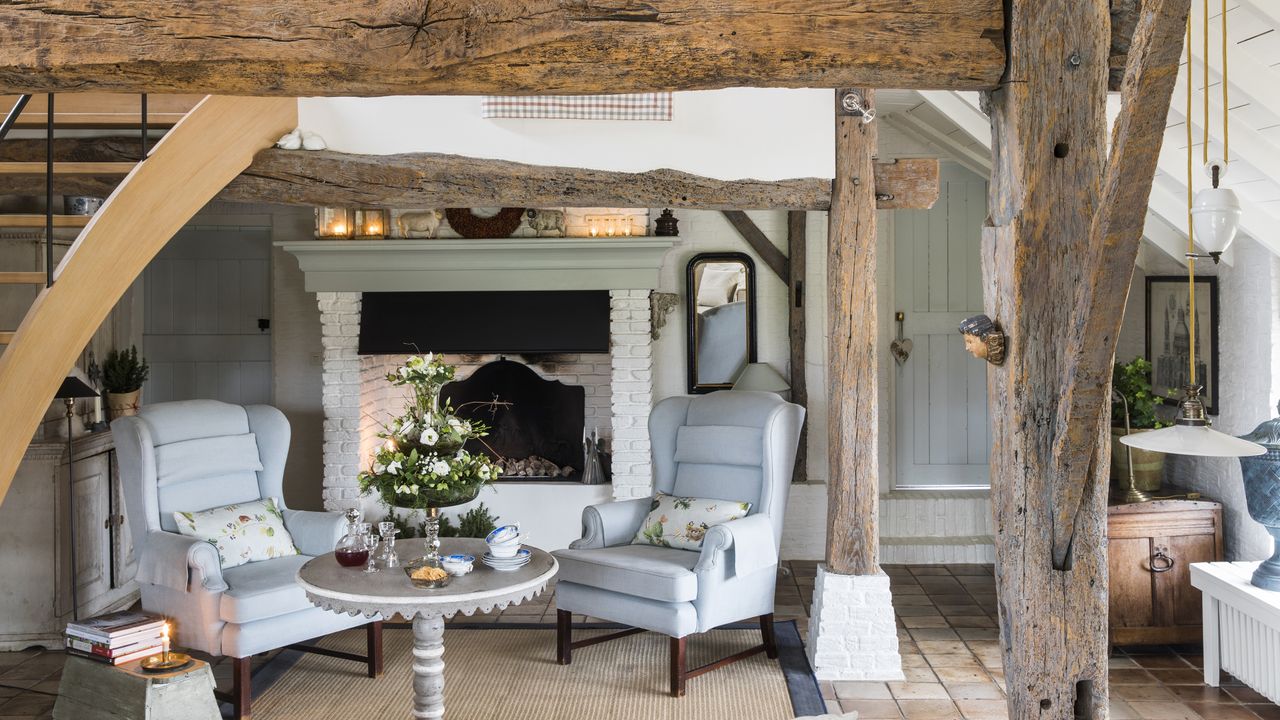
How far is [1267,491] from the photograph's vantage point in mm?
3789

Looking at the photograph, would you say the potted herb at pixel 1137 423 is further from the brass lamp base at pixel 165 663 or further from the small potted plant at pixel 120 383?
the small potted plant at pixel 120 383

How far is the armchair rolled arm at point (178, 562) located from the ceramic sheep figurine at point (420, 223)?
2351 mm

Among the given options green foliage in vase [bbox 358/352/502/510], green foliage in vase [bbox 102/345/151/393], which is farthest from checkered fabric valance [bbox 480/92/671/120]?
green foliage in vase [bbox 102/345/151/393]

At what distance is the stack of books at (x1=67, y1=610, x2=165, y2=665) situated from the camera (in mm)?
3459

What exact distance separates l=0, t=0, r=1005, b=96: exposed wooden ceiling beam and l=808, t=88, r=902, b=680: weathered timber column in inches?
81.6

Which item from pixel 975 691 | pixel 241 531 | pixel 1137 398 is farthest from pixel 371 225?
pixel 1137 398

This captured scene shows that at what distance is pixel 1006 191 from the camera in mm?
2242

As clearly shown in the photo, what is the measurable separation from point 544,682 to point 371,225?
9.48 feet

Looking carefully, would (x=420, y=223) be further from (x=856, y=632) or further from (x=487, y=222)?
(x=856, y=632)

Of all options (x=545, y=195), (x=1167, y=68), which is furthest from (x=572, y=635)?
(x=1167, y=68)

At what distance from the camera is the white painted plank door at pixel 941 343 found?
6312 millimetres

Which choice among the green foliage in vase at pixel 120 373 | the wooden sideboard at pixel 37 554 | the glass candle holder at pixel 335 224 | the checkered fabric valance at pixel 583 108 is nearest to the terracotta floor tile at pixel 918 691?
the checkered fabric valance at pixel 583 108

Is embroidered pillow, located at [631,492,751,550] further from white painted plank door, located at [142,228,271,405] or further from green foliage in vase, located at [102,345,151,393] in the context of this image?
white painted plank door, located at [142,228,271,405]

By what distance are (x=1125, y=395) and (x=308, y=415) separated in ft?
15.1
